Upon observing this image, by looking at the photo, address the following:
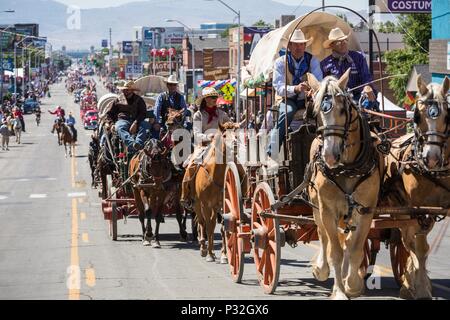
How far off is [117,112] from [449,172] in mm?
10762

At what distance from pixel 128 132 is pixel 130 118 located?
513mm

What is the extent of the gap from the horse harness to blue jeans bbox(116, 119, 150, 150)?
30.8 ft

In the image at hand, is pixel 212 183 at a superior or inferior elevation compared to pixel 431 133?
inferior

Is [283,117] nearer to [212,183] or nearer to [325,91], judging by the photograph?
[325,91]

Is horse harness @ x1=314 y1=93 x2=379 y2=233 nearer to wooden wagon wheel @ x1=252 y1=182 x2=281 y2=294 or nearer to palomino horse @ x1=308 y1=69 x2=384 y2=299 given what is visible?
palomino horse @ x1=308 y1=69 x2=384 y2=299

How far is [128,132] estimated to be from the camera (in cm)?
2067

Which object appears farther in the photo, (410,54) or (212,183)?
(410,54)

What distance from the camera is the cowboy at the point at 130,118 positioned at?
20422 mm

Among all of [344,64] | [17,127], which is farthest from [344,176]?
[17,127]

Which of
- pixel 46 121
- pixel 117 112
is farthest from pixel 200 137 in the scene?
pixel 46 121

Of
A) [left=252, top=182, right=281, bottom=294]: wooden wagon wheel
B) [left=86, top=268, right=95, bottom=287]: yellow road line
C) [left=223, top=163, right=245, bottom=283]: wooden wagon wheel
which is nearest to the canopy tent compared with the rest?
[left=223, top=163, right=245, bottom=283]: wooden wagon wheel

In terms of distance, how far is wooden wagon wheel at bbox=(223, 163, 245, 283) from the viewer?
45.8 ft

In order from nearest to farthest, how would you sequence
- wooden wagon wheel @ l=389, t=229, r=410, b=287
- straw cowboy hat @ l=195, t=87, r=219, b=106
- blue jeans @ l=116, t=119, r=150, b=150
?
1. wooden wagon wheel @ l=389, t=229, r=410, b=287
2. straw cowboy hat @ l=195, t=87, r=219, b=106
3. blue jeans @ l=116, t=119, r=150, b=150

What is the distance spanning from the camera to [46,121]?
107 meters
